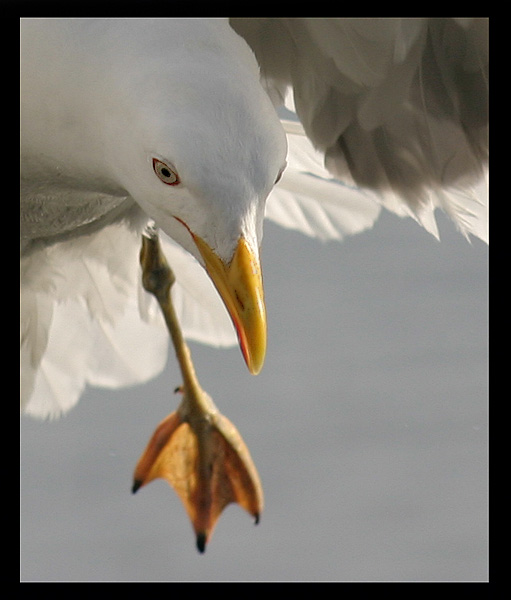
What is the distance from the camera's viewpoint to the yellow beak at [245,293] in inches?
56.7

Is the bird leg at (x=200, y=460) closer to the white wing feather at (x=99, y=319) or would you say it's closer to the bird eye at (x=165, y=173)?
the white wing feather at (x=99, y=319)

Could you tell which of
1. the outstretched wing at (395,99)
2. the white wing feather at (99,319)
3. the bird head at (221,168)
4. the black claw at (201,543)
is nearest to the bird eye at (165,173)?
the bird head at (221,168)

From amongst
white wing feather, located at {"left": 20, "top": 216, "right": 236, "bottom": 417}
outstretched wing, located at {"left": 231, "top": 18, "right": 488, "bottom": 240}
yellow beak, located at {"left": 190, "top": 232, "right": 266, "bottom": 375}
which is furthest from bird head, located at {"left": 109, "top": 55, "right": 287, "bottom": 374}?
white wing feather, located at {"left": 20, "top": 216, "right": 236, "bottom": 417}

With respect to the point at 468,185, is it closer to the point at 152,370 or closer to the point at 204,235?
the point at 204,235

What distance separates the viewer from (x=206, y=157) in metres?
1.39

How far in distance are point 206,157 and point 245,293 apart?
7.2 inches

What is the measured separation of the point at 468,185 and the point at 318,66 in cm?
39

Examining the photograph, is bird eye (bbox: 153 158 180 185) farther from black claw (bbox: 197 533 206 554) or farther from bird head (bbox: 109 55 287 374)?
black claw (bbox: 197 533 206 554)

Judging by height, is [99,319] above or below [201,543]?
above

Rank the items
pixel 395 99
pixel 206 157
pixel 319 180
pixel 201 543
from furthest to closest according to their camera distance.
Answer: pixel 319 180, pixel 201 543, pixel 395 99, pixel 206 157

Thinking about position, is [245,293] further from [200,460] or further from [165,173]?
[200,460]

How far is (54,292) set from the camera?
97.3 inches

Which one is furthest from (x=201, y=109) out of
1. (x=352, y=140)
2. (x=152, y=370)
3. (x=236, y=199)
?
(x=152, y=370)

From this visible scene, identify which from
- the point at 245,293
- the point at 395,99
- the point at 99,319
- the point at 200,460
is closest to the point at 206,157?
the point at 245,293
